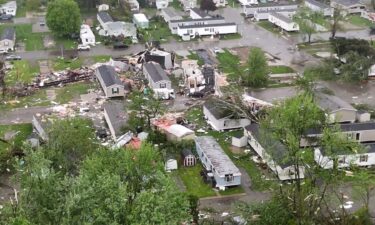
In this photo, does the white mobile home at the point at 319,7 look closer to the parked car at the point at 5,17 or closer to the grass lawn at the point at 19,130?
the parked car at the point at 5,17

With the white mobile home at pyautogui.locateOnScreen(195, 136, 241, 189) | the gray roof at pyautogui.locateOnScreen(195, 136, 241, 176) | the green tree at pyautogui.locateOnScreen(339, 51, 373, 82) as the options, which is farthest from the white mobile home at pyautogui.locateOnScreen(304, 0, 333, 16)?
the white mobile home at pyautogui.locateOnScreen(195, 136, 241, 189)

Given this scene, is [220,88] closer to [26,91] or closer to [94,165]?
[26,91]

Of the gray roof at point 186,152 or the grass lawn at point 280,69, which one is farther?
the grass lawn at point 280,69

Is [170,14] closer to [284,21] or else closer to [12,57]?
[284,21]

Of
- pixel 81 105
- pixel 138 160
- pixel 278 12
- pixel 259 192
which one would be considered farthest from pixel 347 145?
pixel 278 12

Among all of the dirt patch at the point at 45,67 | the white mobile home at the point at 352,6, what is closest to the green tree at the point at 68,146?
the dirt patch at the point at 45,67

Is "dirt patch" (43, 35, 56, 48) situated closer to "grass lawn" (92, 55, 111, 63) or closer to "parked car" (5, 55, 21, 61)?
"parked car" (5, 55, 21, 61)

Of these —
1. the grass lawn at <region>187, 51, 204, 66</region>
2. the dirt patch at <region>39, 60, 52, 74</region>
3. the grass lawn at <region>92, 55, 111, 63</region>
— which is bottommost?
the grass lawn at <region>187, 51, 204, 66</region>
